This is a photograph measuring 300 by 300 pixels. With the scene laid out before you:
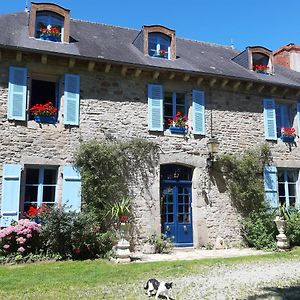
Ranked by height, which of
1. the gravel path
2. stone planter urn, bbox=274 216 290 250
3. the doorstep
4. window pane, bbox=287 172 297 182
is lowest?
the doorstep

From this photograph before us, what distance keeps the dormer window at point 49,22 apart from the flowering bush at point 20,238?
496 centimetres

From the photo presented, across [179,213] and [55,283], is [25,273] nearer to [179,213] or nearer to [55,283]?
[55,283]

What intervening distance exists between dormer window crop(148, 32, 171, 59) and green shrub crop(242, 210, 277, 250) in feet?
17.5

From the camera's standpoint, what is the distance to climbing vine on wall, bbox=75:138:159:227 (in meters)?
9.34

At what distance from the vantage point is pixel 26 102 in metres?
9.36

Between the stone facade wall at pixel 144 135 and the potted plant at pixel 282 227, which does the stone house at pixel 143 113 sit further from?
the potted plant at pixel 282 227

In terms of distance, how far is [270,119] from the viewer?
1199 cm

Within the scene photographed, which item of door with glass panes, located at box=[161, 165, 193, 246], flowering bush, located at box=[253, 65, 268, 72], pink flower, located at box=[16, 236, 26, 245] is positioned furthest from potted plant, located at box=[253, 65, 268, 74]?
pink flower, located at box=[16, 236, 26, 245]

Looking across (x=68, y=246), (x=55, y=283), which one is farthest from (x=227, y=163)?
(x=55, y=283)

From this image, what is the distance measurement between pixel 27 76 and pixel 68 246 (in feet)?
14.0

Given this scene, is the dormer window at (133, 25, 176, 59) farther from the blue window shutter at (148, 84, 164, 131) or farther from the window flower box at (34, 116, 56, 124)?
the window flower box at (34, 116, 56, 124)

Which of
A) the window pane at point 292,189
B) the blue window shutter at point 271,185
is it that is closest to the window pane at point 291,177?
the window pane at point 292,189

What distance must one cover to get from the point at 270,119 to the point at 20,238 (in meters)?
8.11

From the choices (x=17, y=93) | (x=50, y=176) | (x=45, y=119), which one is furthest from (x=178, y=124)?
(x=17, y=93)
